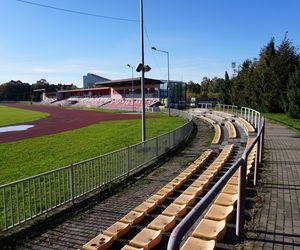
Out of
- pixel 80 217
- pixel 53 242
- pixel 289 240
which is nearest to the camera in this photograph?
pixel 289 240

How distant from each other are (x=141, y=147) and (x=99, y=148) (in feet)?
18.3

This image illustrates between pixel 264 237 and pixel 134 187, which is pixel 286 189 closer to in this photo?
pixel 264 237

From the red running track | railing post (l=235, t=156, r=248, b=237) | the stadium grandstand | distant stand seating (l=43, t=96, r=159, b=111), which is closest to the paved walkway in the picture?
railing post (l=235, t=156, r=248, b=237)

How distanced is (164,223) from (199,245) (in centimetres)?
145

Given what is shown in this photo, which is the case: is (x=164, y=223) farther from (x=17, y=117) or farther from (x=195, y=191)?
(x=17, y=117)

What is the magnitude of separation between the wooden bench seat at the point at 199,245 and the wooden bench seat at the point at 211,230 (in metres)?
0.15

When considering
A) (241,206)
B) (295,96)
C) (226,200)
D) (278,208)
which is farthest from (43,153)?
(295,96)

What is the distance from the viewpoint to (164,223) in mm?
5773

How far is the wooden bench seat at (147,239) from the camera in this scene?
498 centimetres

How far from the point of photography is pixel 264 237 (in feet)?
15.8

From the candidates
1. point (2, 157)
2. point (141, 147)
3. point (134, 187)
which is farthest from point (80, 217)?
point (2, 157)

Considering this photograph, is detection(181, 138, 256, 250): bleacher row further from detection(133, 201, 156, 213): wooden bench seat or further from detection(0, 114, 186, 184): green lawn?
detection(0, 114, 186, 184): green lawn

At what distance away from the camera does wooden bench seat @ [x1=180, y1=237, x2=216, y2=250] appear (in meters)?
4.29

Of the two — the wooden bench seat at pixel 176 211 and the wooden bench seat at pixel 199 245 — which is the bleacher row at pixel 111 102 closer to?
the wooden bench seat at pixel 176 211
